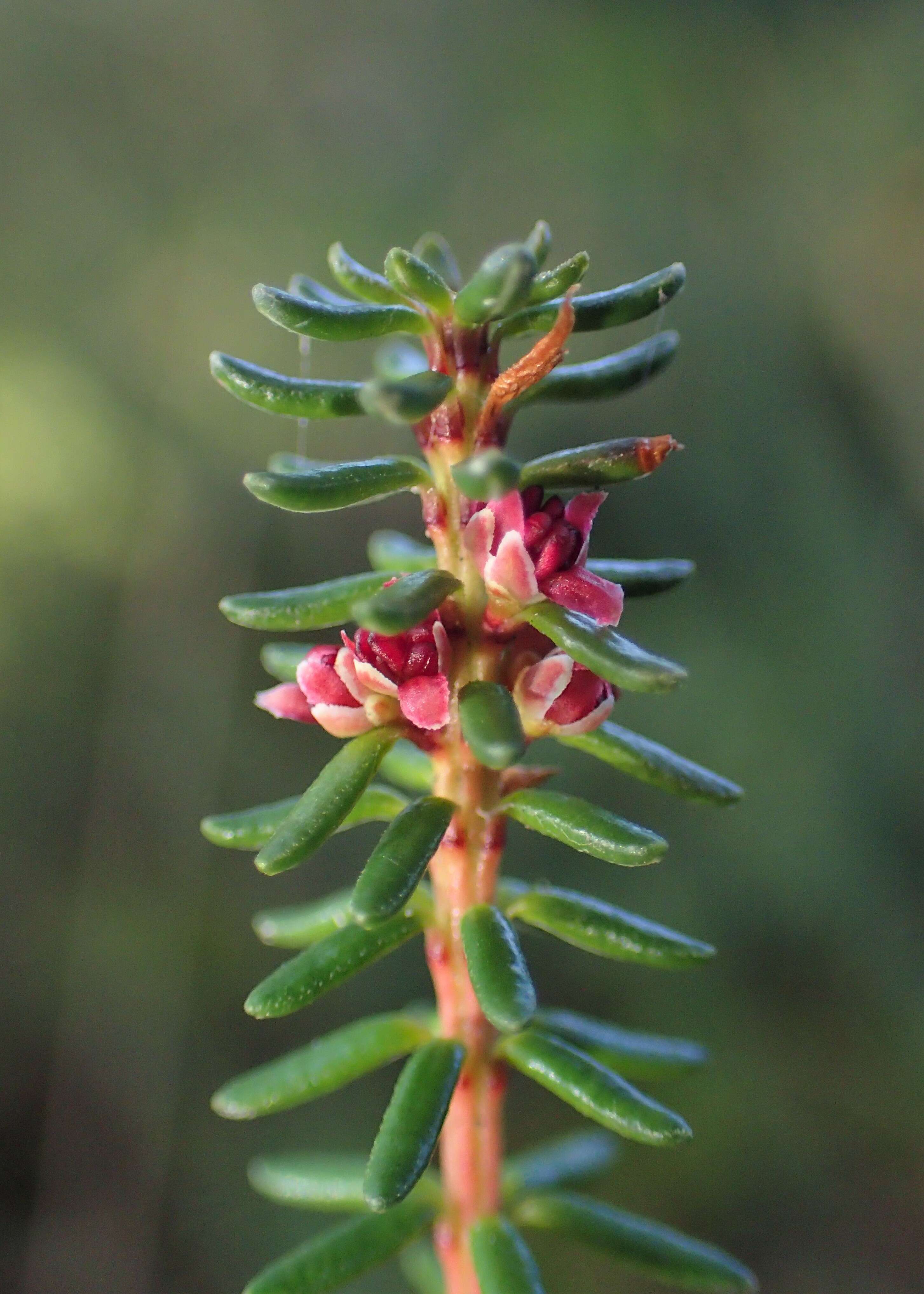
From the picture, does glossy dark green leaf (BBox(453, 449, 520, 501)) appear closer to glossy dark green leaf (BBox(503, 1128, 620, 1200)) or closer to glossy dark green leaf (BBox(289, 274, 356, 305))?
glossy dark green leaf (BBox(289, 274, 356, 305))

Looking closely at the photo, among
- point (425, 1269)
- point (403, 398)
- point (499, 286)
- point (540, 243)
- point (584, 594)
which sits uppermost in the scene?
point (540, 243)

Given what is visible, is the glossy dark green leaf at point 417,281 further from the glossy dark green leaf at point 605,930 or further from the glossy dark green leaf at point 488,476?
the glossy dark green leaf at point 605,930

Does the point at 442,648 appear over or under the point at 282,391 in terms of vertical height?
under

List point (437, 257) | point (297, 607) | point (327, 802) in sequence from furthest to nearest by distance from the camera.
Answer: point (437, 257)
point (297, 607)
point (327, 802)

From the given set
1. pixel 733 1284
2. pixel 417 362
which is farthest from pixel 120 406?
pixel 733 1284

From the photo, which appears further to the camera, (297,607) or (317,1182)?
(317,1182)

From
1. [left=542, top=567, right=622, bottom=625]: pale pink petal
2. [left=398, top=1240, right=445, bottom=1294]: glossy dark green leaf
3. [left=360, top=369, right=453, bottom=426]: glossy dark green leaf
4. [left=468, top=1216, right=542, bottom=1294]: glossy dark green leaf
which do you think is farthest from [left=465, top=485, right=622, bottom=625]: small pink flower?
[left=398, top=1240, right=445, bottom=1294]: glossy dark green leaf

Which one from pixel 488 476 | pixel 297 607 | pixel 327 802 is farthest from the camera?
pixel 297 607

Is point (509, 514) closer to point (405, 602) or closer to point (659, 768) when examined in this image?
point (405, 602)

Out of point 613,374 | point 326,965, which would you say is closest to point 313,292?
point 613,374
